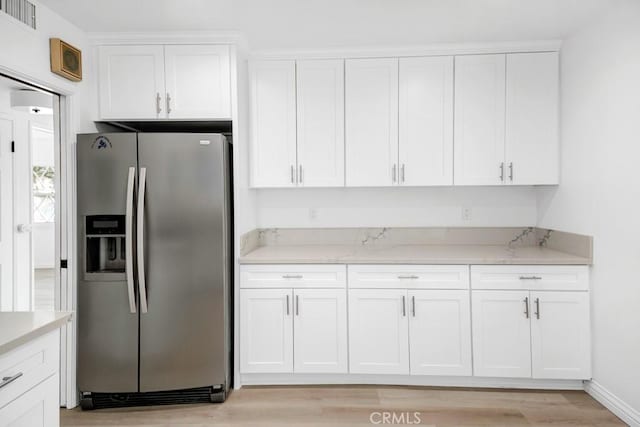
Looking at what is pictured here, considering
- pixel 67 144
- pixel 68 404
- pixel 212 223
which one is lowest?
pixel 68 404

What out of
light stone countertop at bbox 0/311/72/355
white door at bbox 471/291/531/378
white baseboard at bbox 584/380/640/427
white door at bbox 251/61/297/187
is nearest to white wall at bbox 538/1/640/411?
white baseboard at bbox 584/380/640/427

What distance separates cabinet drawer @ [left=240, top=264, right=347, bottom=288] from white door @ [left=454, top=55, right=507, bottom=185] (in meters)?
1.20

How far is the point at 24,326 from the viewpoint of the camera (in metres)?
1.41

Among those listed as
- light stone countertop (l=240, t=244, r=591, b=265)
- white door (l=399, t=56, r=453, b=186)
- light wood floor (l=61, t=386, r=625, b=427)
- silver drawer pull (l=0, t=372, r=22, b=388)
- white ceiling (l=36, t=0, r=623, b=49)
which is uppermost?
white ceiling (l=36, t=0, r=623, b=49)

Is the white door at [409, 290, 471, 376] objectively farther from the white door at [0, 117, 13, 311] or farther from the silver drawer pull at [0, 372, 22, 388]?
the white door at [0, 117, 13, 311]

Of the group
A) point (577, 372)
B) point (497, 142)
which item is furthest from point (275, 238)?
point (577, 372)

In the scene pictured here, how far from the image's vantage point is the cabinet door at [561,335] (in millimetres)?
2779

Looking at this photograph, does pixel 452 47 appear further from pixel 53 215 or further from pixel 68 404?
pixel 68 404

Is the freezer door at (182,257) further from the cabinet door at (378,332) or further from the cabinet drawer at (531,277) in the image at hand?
the cabinet drawer at (531,277)

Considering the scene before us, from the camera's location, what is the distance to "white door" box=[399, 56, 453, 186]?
3146 mm

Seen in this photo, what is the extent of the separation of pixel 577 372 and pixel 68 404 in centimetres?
332

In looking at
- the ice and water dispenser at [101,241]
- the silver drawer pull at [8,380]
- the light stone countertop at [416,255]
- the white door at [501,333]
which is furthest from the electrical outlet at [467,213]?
the silver drawer pull at [8,380]

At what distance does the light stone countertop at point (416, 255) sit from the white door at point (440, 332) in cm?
23

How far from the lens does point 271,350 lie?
9.66 ft
